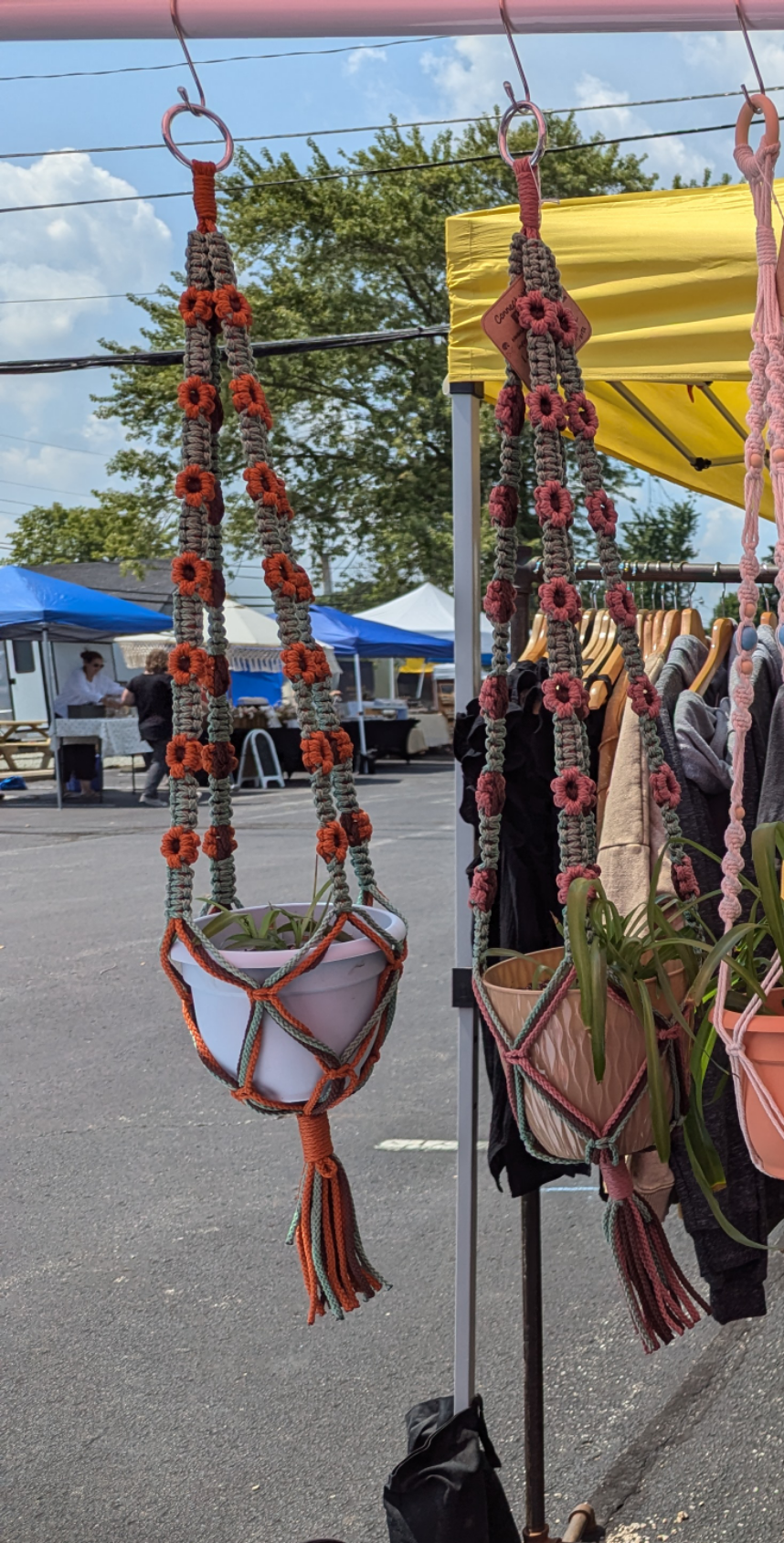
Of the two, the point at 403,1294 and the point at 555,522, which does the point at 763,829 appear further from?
the point at 403,1294

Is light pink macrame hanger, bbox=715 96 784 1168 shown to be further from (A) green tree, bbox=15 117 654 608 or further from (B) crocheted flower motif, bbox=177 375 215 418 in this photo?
(A) green tree, bbox=15 117 654 608

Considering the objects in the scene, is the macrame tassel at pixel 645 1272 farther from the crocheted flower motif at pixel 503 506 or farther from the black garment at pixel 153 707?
the black garment at pixel 153 707

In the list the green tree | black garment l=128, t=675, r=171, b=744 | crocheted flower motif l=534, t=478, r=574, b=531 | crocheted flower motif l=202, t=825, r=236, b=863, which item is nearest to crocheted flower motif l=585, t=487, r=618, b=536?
crocheted flower motif l=534, t=478, r=574, b=531

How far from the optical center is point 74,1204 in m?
3.60

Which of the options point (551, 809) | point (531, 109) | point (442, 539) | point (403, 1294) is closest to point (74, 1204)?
point (403, 1294)

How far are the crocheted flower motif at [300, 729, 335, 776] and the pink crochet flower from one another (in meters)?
0.20

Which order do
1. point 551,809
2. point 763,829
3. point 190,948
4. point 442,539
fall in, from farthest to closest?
point 442,539
point 551,809
point 190,948
point 763,829

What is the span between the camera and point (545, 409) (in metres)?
1.38

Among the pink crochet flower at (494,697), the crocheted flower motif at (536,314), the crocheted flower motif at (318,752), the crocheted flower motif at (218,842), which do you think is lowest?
the crocheted flower motif at (218,842)

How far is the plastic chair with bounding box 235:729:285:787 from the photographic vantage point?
1535 centimetres

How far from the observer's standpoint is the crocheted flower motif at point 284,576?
1.44 metres

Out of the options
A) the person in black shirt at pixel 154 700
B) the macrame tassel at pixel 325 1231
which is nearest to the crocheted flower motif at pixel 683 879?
the macrame tassel at pixel 325 1231

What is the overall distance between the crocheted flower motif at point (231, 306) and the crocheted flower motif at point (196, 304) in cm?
1

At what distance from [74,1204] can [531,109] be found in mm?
3219
